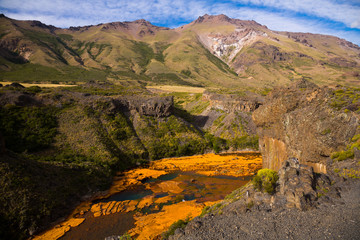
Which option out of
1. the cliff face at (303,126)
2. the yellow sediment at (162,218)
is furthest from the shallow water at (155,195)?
the cliff face at (303,126)

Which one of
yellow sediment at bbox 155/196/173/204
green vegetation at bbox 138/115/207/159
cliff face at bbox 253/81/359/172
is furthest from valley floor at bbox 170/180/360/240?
green vegetation at bbox 138/115/207/159

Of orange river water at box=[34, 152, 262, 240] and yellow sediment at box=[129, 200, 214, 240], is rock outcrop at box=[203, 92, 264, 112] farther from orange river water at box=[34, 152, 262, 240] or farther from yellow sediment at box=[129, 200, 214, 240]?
yellow sediment at box=[129, 200, 214, 240]

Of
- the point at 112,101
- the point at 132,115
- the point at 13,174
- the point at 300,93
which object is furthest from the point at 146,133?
the point at 300,93

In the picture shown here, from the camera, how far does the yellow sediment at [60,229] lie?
24016 mm

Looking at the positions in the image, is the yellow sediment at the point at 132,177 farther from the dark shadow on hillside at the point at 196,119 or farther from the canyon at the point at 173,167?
the dark shadow on hillside at the point at 196,119

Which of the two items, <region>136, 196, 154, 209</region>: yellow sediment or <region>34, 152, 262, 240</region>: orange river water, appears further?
<region>136, 196, 154, 209</region>: yellow sediment

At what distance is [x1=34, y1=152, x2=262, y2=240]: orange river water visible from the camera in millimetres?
24969

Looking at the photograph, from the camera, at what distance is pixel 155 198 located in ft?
109

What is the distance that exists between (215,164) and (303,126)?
29225 millimetres

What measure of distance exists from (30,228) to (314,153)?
105ft

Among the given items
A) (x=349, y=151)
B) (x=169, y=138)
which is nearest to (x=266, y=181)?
(x=349, y=151)

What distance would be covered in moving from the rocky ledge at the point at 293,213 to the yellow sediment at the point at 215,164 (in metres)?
26.8

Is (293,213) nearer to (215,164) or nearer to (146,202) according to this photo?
(146,202)

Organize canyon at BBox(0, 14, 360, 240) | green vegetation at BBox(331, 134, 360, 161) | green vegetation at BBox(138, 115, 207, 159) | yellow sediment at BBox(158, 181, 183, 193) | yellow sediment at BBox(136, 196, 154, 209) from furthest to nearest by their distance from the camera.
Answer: green vegetation at BBox(138, 115, 207, 159) < yellow sediment at BBox(158, 181, 183, 193) < yellow sediment at BBox(136, 196, 154, 209) < green vegetation at BBox(331, 134, 360, 161) < canyon at BBox(0, 14, 360, 240)
